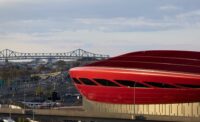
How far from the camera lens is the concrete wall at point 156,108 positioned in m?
93.9

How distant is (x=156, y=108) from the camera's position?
318 ft

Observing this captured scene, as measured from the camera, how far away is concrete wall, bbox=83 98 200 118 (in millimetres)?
93863

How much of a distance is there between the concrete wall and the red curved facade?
83 cm

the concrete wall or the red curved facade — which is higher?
the red curved facade

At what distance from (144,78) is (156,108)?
5390 millimetres

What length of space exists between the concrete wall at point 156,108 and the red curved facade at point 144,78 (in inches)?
32.6

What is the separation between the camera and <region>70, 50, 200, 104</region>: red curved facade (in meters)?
93.4

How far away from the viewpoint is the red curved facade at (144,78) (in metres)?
93.4

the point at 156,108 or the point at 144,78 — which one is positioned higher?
the point at 144,78

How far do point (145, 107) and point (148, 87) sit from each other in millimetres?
3955

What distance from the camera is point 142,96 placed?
96938 millimetres

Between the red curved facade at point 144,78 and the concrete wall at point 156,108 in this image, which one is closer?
the red curved facade at point 144,78

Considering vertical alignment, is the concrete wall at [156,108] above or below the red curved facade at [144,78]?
below

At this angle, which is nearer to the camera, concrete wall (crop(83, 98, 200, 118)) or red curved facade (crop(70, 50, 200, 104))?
red curved facade (crop(70, 50, 200, 104))
